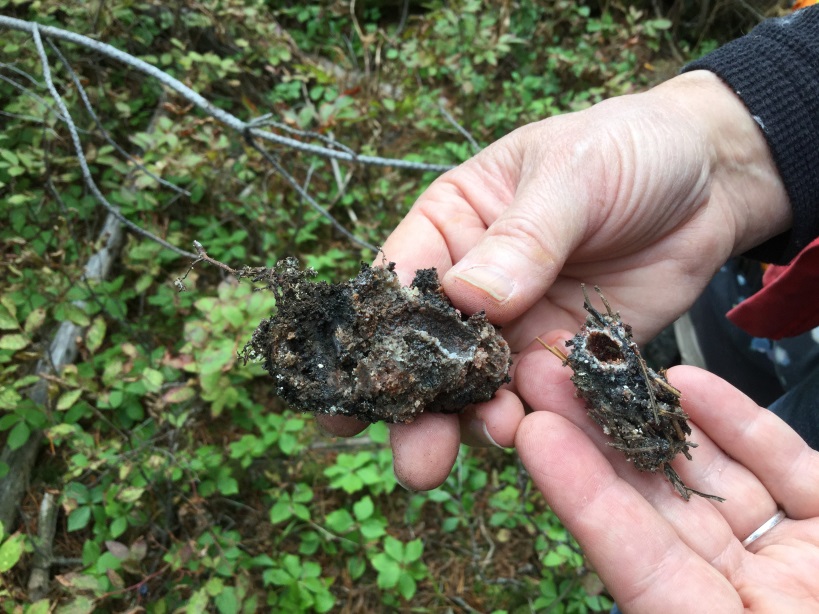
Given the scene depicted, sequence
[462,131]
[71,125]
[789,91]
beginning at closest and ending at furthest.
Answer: [71,125]
[789,91]
[462,131]

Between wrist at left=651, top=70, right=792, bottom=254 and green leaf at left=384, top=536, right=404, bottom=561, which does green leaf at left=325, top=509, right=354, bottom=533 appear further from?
wrist at left=651, top=70, right=792, bottom=254

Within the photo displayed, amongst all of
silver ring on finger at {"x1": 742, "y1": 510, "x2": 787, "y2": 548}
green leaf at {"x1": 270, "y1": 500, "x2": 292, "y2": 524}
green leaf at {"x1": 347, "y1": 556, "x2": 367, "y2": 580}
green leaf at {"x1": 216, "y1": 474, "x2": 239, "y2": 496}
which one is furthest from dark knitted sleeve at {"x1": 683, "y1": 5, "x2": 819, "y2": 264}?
green leaf at {"x1": 216, "y1": 474, "x2": 239, "y2": 496}

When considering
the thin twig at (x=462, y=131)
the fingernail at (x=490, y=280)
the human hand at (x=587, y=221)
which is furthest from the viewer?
the thin twig at (x=462, y=131)

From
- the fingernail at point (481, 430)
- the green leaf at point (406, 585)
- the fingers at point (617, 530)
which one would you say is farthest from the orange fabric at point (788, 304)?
the green leaf at point (406, 585)

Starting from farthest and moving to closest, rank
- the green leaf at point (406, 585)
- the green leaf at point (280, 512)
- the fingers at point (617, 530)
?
the green leaf at point (280, 512)
the green leaf at point (406, 585)
the fingers at point (617, 530)

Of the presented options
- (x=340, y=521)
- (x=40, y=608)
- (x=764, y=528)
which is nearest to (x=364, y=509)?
(x=340, y=521)

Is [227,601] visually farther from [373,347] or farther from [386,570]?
[373,347]

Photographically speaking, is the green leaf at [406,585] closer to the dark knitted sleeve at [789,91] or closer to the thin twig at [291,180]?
the thin twig at [291,180]
